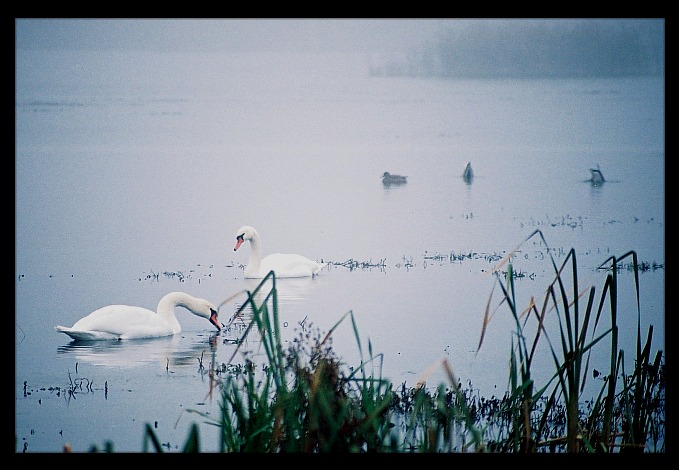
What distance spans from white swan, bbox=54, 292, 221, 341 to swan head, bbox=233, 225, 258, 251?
1.10 meters

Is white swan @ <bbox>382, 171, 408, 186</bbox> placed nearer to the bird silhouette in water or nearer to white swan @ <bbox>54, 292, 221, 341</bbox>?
the bird silhouette in water

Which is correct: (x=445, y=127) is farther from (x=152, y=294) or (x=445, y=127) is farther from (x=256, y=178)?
(x=152, y=294)

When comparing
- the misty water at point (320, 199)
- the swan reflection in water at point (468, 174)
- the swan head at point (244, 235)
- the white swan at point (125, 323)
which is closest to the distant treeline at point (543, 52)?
the misty water at point (320, 199)

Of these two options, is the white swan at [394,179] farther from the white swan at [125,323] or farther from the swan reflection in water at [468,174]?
the white swan at [125,323]

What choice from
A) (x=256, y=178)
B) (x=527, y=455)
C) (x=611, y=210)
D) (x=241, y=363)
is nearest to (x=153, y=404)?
(x=241, y=363)

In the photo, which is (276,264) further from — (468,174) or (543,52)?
(543,52)

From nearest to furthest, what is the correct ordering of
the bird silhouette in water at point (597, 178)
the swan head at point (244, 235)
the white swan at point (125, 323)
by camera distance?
the white swan at point (125, 323)
the swan head at point (244, 235)
the bird silhouette in water at point (597, 178)

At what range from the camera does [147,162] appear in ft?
27.9

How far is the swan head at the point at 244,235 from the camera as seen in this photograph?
7.08m

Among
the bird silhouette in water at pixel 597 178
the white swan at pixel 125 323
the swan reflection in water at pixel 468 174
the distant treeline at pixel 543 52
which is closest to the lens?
the white swan at pixel 125 323

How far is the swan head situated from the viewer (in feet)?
23.2

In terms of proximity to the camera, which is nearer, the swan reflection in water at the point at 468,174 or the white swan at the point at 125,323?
the white swan at the point at 125,323

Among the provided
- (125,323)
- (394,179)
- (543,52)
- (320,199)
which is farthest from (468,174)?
(125,323)

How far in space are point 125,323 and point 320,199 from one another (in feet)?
8.86
